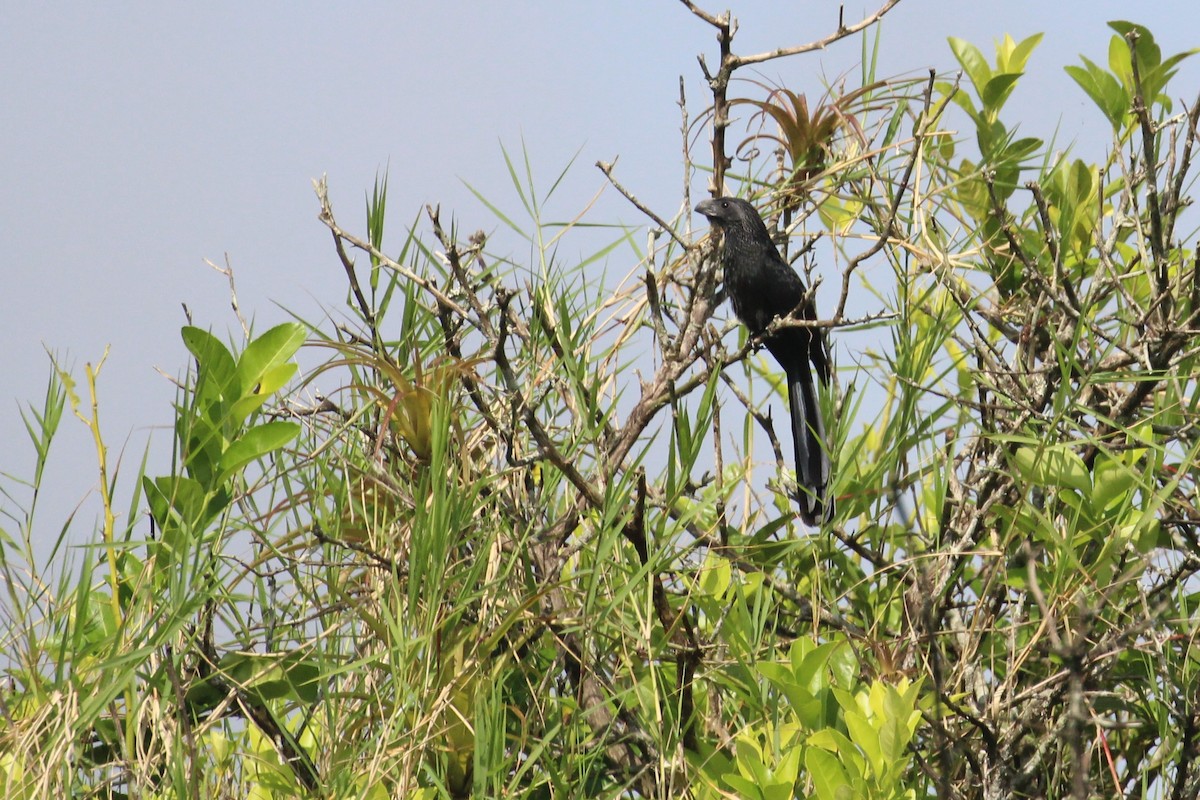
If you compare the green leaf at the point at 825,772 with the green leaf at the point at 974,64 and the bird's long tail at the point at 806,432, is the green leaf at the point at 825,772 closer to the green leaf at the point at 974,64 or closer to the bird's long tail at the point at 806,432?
the bird's long tail at the point at 806,432

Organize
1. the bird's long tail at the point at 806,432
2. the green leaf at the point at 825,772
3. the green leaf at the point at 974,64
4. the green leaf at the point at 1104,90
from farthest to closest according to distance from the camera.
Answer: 1. the bird's long tail at the point at 806,432
2. the green leaf at the point at 974,64
3. the green leaf at the point at 1104,90
4. the green leaf at the point at 825,772

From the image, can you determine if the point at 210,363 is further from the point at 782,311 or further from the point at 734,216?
the point at 782,311

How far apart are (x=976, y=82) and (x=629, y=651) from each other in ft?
5.48

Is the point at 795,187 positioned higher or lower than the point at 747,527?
higher

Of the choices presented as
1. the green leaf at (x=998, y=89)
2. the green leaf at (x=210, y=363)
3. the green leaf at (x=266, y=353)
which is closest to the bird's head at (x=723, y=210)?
the green leaf at (x=998, y=89)

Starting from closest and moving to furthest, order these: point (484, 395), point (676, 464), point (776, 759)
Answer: point (776, 759) < point (676, 464) < point (484, 395)

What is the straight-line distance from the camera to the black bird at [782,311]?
2.64m

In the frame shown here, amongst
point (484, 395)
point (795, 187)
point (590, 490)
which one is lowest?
point (590, 490)

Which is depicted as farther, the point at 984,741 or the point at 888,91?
the point at 888,91

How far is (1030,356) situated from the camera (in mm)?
2391

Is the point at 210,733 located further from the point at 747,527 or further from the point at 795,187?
the point at 795,187

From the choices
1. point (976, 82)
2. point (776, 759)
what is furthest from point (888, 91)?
point (776, 759)

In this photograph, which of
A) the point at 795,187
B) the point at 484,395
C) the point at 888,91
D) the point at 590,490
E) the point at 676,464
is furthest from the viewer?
the point at 888,91

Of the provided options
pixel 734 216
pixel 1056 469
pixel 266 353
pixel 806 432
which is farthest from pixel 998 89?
pixel 266 353
